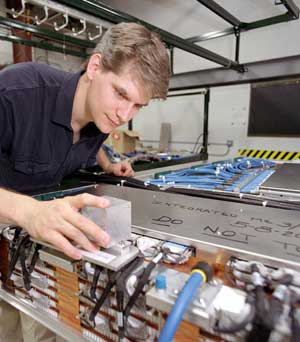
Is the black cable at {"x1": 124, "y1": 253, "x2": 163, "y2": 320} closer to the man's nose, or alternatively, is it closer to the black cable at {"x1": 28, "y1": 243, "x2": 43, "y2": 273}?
the black cable at {"x1": 28, "y1": 243, "x2": 43, "y2": 273}

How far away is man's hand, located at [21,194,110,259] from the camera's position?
0.43m

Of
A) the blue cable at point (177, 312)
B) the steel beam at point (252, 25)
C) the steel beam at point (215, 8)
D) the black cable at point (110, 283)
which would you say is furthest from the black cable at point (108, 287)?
the steel beam at point (252, 25)

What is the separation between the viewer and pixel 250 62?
2.87 metres

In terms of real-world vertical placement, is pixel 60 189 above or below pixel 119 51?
below

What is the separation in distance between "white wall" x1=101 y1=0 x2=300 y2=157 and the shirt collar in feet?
8.81

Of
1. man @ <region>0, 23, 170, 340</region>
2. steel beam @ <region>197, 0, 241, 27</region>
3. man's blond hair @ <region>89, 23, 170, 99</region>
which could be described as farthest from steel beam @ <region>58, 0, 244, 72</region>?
man's blond hair @ <region>89, 23, 170, 99</region>

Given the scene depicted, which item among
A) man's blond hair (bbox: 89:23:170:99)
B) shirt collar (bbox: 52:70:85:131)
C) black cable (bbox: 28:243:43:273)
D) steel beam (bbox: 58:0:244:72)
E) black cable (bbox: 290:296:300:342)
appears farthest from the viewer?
steel beam (bbox: 58:0:244:72)

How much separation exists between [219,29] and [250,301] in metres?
3.47

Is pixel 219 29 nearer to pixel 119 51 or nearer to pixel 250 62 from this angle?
pixel 250 62

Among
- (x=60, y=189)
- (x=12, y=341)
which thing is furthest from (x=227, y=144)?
(x=12, y=341)

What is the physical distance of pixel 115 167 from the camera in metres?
1.25

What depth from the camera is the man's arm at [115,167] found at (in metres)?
1.23

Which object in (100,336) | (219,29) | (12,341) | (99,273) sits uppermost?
(219,29)

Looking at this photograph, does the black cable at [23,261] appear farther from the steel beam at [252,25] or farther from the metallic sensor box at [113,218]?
the steel beam at [252,25]
